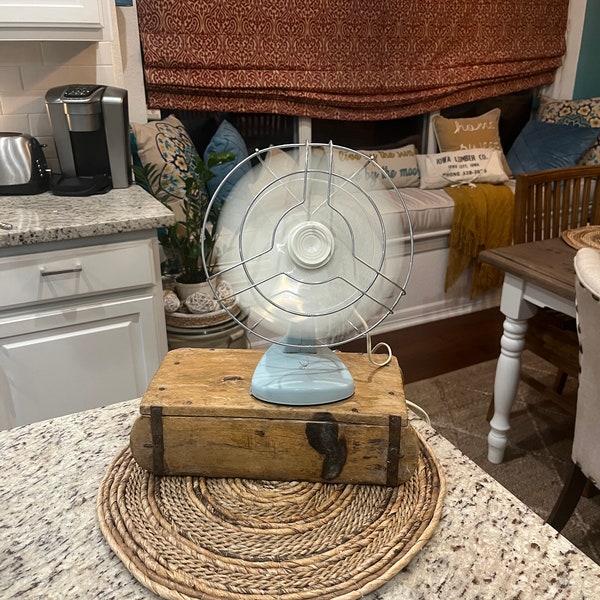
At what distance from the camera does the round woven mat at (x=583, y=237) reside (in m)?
1.81

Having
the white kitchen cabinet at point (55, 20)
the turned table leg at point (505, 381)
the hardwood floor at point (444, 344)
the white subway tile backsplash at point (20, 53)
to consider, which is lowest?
the hardwood floor at point (444, 344)

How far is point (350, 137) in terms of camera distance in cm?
335

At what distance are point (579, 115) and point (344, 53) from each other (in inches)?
59.6

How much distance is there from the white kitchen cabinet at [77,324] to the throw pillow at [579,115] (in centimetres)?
274

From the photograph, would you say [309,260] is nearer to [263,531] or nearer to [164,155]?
[263,531]

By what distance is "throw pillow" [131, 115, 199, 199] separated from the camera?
243 centimetres

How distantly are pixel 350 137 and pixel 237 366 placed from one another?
275 cm

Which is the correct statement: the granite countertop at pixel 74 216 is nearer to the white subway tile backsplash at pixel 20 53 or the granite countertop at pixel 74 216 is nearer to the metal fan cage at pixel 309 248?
the white subway tile backsplash at pixel 20 53

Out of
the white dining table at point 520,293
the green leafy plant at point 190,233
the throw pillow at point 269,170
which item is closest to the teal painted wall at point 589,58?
the white dining table at point 520,293

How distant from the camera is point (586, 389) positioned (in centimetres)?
137

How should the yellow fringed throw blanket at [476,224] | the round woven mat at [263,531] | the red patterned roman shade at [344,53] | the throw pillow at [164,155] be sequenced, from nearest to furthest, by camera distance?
the round woven mat at [263,531]
the throw pillow at [164,155]
the red patterned roman shade at [344,53]
the yellow fringed throw blanket at [476,224]

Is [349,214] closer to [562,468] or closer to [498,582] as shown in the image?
[498,582]

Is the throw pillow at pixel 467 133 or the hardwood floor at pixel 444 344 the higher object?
the throw pillow at pixel 467 133

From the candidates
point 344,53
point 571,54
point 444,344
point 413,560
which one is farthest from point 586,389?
point 571,54
